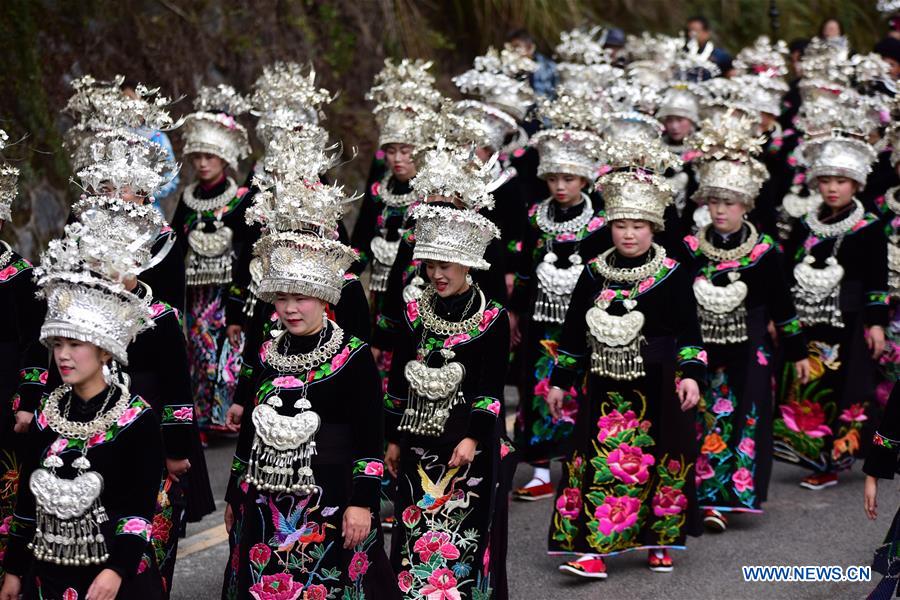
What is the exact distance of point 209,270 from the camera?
32.4 ft

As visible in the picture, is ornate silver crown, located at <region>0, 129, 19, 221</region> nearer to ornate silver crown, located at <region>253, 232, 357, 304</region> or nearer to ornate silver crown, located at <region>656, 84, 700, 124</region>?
ornate silver crown, located at <region>253, 232, 357, 304</region>

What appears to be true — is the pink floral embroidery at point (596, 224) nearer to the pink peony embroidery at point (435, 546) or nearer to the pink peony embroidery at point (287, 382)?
the pink peony embroidery at point (435, 546)

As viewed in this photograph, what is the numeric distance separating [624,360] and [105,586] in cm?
333

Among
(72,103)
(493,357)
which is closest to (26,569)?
(493,357)

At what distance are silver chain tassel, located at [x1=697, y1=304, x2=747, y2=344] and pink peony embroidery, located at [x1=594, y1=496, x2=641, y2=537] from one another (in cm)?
141

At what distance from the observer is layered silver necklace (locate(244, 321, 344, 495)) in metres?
5.70

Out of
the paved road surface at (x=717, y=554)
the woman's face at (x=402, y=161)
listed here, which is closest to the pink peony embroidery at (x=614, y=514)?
the paved road surface at (x=717, y=554)

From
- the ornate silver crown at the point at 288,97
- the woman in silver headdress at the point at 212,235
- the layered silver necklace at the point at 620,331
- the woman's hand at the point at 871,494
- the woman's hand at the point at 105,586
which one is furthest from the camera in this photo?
the ornate silver crown at the point at 288,97

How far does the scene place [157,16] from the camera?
1323cm

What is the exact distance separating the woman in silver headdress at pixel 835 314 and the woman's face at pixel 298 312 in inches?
184

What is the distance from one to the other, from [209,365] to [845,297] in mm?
4382

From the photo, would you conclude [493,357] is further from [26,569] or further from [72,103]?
[72,103]

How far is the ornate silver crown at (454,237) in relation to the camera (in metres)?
6.63

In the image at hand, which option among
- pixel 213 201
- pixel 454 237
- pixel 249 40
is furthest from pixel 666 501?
pixel 249 40
